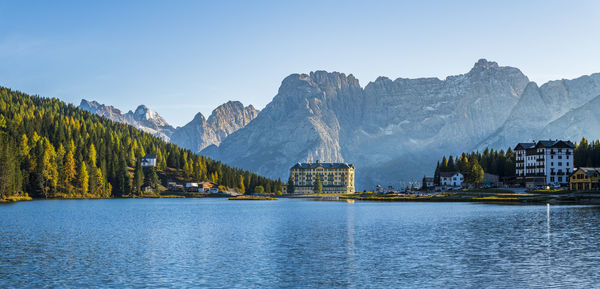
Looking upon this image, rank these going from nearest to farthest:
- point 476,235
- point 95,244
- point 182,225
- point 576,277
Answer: point 576,277
point 95,244
point 476,235
point 182,225

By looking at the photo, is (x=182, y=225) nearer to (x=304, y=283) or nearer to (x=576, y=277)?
(x=304, y=283)

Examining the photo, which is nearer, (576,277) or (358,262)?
(576,277)

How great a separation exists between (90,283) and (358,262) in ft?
78.7

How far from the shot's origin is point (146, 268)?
5116cm

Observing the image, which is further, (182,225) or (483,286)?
(182,225)

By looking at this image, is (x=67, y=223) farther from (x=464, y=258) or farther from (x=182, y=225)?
(x=464, y=258)

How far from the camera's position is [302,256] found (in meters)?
58.9

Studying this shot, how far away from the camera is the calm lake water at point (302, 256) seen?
45625 millimetres

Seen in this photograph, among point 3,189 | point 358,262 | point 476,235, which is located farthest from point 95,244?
point 3,189

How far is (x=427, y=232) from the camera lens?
83250mm

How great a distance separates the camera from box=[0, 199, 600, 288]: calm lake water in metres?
45.6

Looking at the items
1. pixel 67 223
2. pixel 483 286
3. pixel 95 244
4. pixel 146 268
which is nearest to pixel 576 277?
pixel 483 286

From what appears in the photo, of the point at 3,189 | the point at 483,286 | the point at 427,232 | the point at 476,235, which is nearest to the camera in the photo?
the point at 483,286

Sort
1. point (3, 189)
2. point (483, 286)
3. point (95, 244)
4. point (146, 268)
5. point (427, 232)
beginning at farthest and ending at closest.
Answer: point (3, 189) < point (427, 232) < point (95, 244) < point (146, 268) < point (483, 286)
